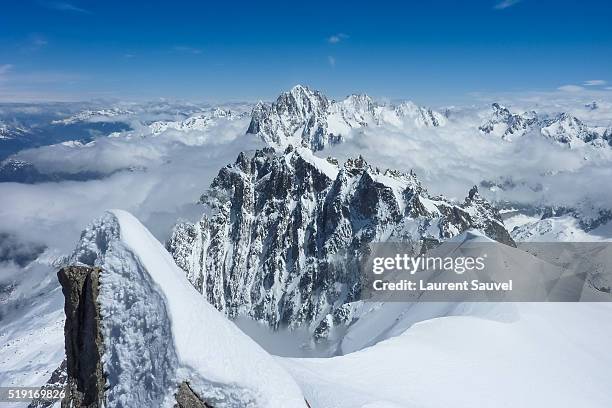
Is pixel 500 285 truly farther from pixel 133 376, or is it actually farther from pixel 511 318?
pixel 133 376

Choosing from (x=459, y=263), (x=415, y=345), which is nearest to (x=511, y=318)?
(x=415, y=345)

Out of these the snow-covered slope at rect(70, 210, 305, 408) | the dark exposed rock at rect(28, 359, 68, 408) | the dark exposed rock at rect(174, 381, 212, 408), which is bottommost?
the dark exposed rock at rect(28, 359, 68, 408)

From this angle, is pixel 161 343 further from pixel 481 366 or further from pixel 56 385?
pixel 481 366

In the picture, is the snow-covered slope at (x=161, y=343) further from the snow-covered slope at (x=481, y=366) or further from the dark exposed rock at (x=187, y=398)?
the snow-covered slope at (x=481, y=366)

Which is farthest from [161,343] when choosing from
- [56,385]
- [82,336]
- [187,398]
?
[56,385]

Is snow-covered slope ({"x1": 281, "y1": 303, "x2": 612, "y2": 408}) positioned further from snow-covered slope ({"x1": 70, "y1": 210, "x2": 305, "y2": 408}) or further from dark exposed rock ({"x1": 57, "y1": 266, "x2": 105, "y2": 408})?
dark exposed rock ({"x1": 57, "y1": 266, "x2": 105, "y2": 408})

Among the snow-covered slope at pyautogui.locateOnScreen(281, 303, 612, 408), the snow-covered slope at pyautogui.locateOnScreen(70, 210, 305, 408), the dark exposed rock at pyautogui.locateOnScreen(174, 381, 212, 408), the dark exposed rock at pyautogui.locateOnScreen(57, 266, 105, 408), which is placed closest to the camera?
the dark exposed rock at pyautogui.locateOnScreen(174, 381, 212, 408)

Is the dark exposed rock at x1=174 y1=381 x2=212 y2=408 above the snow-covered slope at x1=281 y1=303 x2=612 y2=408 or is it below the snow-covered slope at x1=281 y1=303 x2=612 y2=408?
above

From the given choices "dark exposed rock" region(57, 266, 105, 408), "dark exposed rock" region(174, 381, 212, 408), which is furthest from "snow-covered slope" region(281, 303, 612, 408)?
"dark exposed rock" region(57, 266, 105, 408)
